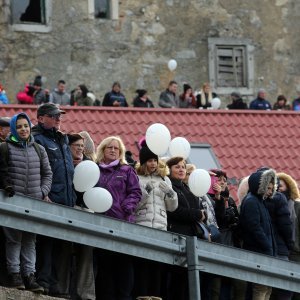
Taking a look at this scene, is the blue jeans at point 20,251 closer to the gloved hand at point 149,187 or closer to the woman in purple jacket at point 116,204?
the woman in purple jacket at point 116,204

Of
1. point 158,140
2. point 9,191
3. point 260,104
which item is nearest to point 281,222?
point 158,140

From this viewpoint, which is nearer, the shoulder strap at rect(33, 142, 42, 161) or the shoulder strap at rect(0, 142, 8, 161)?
the shoulder strap at rect(0, 142, 8, 161)

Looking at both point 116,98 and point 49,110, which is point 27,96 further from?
point 49,110

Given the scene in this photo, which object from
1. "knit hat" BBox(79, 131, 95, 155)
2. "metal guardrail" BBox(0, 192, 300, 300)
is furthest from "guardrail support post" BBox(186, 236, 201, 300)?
"knit hat" BBox(79, 131, 95, 155)

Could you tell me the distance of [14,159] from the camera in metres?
16.5

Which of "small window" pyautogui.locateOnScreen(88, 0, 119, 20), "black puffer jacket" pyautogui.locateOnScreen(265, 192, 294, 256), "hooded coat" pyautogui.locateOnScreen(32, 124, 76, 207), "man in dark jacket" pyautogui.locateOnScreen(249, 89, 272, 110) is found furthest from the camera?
"small window" pyautogui.locateOnScreen(88, 0, 119, 20)

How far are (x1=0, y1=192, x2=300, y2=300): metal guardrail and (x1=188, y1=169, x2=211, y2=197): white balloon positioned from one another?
3.22ft

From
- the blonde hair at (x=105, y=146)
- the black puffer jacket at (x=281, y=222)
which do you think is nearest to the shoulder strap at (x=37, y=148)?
the blonde hair at (x=105, y=146)

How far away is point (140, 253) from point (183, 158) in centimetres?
211

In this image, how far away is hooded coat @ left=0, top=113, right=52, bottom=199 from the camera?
648 inches

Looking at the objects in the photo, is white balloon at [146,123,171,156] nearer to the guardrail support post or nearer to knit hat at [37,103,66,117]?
knit hat at [37,103,66,117]

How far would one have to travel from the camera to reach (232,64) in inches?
1585

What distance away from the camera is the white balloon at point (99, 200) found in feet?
56.0

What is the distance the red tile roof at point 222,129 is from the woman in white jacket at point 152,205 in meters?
9.86
